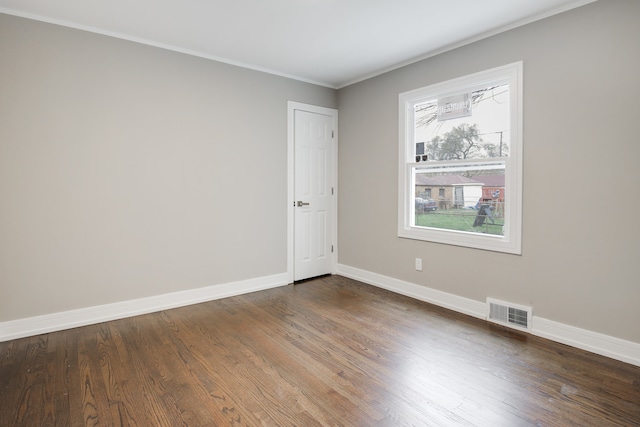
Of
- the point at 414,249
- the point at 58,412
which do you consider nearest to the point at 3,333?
the point at 58,412

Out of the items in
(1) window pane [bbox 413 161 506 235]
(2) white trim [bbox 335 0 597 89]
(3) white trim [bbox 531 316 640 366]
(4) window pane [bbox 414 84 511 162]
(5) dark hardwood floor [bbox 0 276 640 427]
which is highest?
(2) white trim [bbox 335 0 597 89]

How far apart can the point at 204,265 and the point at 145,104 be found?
169 cm

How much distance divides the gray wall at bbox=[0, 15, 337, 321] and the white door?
0.96ft

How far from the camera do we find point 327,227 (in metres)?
4.73

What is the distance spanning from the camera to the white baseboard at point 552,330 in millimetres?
2408

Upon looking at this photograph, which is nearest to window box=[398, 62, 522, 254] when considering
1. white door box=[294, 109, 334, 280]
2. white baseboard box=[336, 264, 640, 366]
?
white baseboard box=[336, 264, 640, 366]

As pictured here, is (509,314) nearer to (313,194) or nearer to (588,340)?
(588,340)

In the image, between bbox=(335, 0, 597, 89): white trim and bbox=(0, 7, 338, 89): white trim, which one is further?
bbox=(0, 7, 338, 89): white trim

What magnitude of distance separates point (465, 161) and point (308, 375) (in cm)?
238

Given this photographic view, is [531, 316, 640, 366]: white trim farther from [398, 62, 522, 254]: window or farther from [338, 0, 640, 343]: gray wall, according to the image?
[398, 62, 522, 254]: window

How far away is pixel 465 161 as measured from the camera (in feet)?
10.8

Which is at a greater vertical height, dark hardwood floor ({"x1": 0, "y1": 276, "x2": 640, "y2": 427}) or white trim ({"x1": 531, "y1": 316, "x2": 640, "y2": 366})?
white trim ({"x1": 531, "y1": 316, "x2": 640, "y2": 366})

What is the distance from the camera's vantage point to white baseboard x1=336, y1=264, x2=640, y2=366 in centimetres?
241

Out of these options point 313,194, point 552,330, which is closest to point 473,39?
point 313,194
